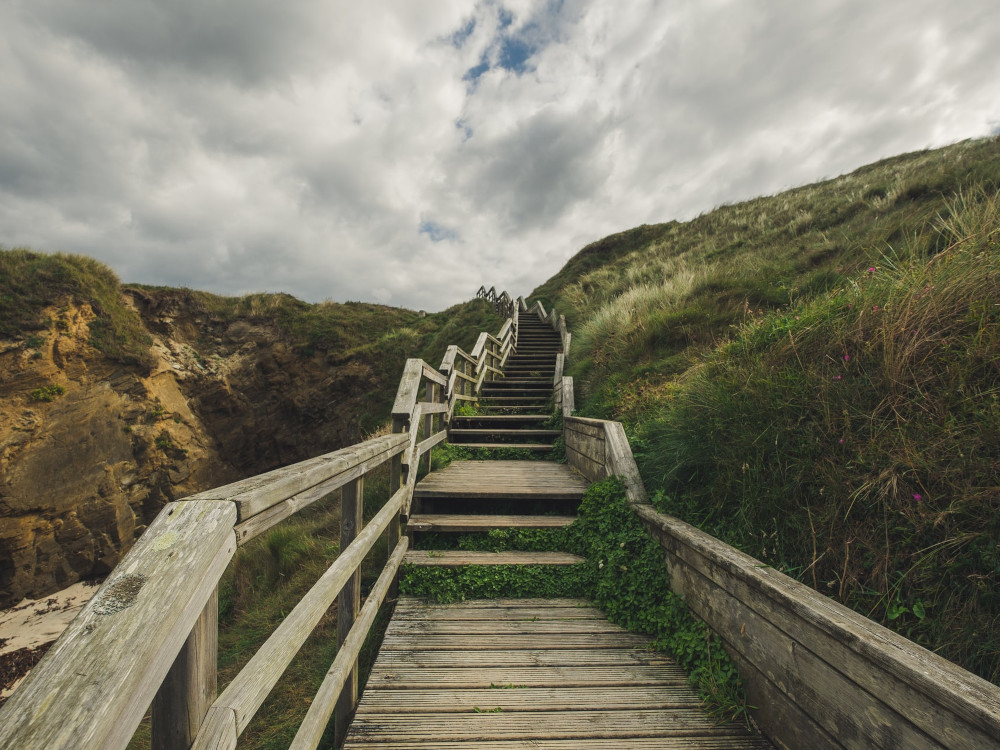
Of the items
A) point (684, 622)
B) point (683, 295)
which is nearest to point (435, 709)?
point (684, 622)

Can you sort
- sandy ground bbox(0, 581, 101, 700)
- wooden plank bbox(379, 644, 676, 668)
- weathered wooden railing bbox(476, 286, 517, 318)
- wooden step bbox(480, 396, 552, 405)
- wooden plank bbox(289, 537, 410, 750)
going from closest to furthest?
wooden plank bbox(289, 537, 410, 750) → wooden plank bbox(379, 644, 676, 668) → sandy ground bbox(0, 581, 101, 700) → wooden step bbox(480, 396, 552, 405) → weathered wooden railing bbox(476, 286, 517, 318)

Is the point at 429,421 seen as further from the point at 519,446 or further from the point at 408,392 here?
the point at 519,446

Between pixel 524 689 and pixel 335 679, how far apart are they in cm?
99

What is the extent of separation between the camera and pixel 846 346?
2424 millimetres

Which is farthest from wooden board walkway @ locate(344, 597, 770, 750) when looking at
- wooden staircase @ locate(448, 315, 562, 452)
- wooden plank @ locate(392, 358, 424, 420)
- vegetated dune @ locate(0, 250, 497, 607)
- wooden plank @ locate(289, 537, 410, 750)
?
vegetated dune @ locate(0, 250, 497, 607)

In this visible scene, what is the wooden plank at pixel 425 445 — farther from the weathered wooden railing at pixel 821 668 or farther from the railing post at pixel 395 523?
the weathered wooden railing at pixel 821 668

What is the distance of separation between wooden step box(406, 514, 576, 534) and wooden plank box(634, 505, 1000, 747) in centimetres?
155

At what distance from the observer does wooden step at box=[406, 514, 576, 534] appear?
3.56 meters

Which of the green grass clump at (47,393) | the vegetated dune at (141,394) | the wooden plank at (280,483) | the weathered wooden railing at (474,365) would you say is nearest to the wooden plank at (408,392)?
the wooden plank at (280,483)

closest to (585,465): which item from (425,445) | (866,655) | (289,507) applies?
(425,445)

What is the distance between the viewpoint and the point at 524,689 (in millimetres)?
2225

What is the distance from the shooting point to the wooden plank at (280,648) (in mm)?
1116

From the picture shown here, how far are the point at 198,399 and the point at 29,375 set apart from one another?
4744 mm

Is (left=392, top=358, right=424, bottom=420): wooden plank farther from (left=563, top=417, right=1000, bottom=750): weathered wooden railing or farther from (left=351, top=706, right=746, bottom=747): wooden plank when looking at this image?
(left=563, top=417, right=1000, bottom=750): weathered wooden railing
